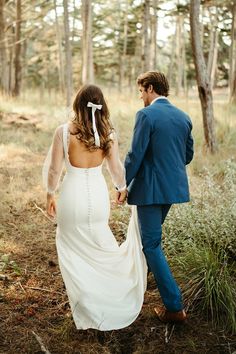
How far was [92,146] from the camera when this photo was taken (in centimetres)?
335

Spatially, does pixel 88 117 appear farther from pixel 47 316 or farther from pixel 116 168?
pixel 47 316

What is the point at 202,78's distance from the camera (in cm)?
859

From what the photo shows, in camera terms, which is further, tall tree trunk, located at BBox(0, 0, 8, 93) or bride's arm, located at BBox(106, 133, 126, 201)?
tall tree trunk, located at BBox(0, 0, 8, 93)

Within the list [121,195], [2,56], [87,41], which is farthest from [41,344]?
[2,56]

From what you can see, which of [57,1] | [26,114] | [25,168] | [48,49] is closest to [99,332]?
[25,168]

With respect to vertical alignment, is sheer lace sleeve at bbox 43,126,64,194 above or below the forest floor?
above

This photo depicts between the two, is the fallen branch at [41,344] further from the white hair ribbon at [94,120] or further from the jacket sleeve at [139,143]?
the white hair ribbon at [94,120]

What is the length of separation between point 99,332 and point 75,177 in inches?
50.6

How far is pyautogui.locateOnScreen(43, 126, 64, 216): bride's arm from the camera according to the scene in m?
3.33

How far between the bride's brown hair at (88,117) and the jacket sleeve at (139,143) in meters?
0.24

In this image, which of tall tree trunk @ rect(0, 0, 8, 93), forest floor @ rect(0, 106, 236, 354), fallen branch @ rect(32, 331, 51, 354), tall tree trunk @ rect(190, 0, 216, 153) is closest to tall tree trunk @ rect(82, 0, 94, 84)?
tall tree trunk @ rect(0, 0, 8, 93)

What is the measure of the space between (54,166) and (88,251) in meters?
0.75

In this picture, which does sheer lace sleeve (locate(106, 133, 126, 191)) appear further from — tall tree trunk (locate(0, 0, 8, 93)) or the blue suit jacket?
tall tree trunk (locate(0, 0, 8, 93))

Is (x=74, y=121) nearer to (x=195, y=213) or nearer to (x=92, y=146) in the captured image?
(x=92, y=146)
